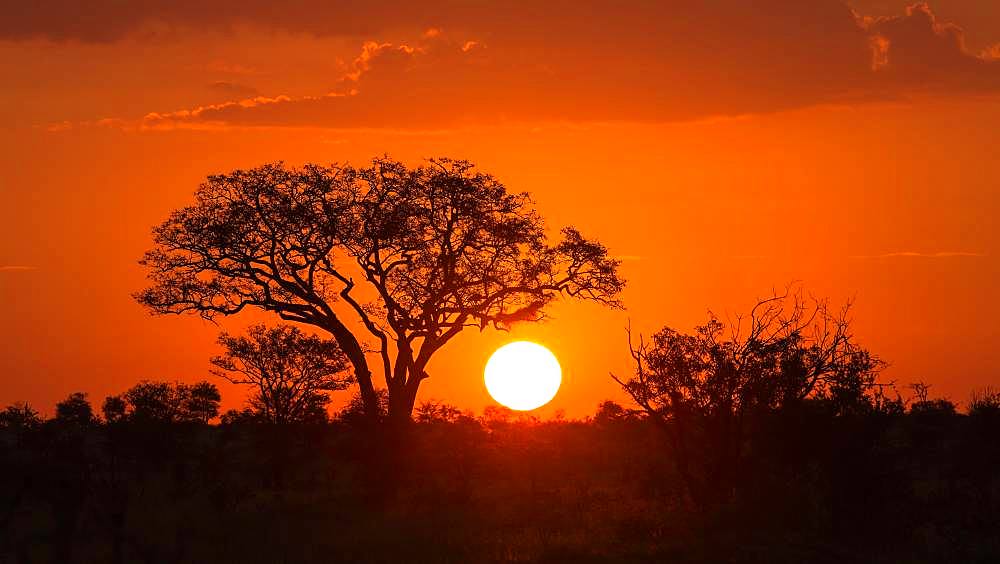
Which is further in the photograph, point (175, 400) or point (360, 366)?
point (175, 400)

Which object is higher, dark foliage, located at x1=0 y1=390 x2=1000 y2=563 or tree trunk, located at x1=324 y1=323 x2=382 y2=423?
tree trunk, located at x1=324 y1=323 x2=382 y2=423

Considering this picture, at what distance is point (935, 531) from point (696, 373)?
28.9 ft

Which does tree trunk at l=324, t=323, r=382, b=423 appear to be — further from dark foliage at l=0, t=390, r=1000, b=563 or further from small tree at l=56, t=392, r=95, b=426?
small tree at l=56, t=392, r=95, b=426

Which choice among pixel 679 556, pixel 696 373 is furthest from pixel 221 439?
pixel 679 556

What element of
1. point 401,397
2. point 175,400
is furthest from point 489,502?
point 175,400

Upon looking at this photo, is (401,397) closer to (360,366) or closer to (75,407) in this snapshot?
(360,366)

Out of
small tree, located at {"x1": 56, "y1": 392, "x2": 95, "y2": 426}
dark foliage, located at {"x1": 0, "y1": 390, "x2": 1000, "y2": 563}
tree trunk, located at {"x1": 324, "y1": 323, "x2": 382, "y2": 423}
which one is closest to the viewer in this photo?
dark foliage, located at {"x1": 0, "y1": 390, "x2": 1000, "y2": 563}

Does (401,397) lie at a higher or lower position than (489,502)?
higher

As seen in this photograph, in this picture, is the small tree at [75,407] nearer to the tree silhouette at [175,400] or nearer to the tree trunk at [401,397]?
the tree silhouette at [175,400]

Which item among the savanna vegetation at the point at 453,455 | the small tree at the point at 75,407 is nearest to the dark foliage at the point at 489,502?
the savanna vegetation at the point at 453,455

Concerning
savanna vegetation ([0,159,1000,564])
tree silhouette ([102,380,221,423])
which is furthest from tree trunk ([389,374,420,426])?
tree silhouette ([102,380,221,423])

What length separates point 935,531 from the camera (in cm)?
3400

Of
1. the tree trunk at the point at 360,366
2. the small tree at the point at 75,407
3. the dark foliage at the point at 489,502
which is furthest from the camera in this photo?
the small tree at the point at 75,407

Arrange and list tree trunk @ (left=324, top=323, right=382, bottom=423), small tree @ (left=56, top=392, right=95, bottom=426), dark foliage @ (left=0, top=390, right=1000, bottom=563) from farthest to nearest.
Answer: small tree @ (left=56, top=392, right=95, bottom=426) → tree trunk @ (left=324, top=323, right=382, bottom=423) → dark foliage @ (left=0, top=390, right=1000, bottom=563)
